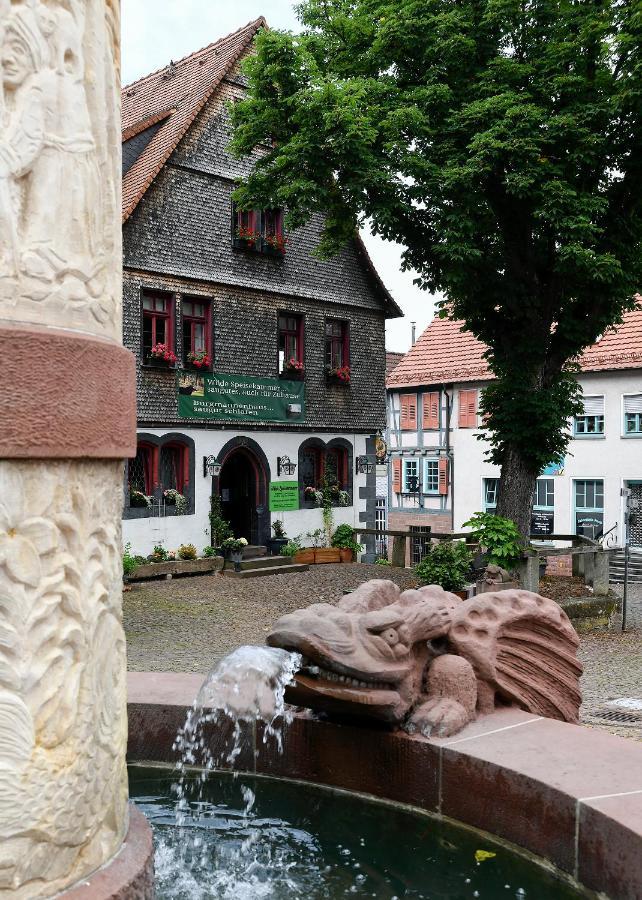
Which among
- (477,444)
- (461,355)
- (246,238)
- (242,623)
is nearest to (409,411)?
(461,355)

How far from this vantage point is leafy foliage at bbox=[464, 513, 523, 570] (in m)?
15.2

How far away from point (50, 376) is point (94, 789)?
1.31 m

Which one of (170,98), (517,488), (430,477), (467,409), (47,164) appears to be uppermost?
(170,98)

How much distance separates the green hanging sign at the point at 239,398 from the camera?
20797 millimetres

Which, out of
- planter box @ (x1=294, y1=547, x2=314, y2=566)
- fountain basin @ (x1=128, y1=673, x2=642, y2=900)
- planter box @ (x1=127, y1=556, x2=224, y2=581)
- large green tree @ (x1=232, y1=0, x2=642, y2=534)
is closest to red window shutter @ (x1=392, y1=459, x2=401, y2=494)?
planter box @ (x1=294, y1=547, x2=314, y2=566)

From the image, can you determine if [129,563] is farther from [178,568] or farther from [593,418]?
[593,418]

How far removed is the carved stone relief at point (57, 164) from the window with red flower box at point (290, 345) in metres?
19.9

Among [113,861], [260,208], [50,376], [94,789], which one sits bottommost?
[113,861]

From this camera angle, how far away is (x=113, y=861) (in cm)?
308

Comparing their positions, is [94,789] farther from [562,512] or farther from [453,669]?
[562,512]

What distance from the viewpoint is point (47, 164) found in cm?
293

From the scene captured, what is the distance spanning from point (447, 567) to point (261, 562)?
6.77 m

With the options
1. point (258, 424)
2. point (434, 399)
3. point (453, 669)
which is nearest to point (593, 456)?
point (434, 399)

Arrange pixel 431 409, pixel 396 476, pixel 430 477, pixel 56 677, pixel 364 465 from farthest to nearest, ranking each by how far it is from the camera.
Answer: pixel 396 476 < pixel 430 477 < pixel 431 409 < pixel 364 465 < pixel 56 677
